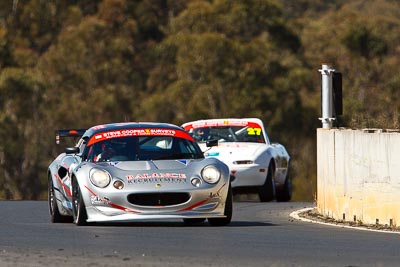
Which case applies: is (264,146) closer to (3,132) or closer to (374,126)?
(374,126)

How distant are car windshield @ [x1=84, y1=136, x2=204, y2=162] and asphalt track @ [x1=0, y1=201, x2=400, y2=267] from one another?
789 mm

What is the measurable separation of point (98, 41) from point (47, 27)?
475 cm

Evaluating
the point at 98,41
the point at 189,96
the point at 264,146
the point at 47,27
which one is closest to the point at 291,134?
the point at 189,96

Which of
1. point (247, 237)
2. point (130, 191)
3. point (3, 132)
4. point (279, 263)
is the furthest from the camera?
point (3, 132)

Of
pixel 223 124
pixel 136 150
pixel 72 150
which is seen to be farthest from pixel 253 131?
pixel 136 150

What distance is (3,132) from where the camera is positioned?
53281mm

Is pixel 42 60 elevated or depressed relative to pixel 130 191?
elevated

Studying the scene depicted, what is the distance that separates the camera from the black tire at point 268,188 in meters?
23.9

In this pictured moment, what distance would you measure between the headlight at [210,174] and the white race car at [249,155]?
7.74m

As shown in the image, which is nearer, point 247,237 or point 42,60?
point 247,237

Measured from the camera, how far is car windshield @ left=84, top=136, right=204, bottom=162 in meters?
15.7

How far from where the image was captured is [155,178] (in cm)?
1475

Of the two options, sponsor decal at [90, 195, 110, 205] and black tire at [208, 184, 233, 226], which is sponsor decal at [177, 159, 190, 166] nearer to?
black tire at [208, 184, 233, 226]

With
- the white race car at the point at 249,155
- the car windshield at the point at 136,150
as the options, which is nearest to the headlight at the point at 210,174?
the car windshield at the point at 136,150
